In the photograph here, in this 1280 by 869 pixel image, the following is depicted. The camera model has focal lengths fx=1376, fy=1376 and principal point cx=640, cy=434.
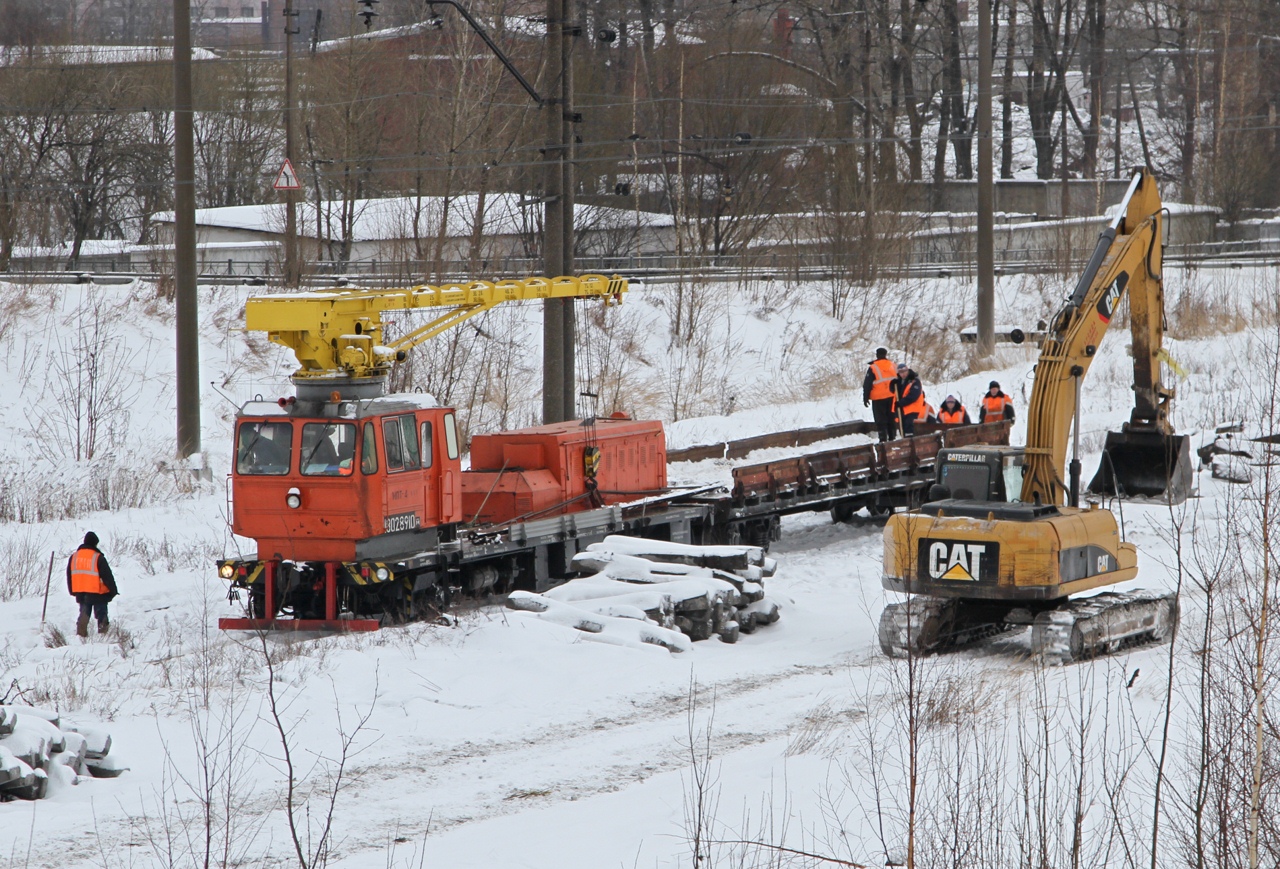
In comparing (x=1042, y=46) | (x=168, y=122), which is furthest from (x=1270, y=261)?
(x=168, y=122)

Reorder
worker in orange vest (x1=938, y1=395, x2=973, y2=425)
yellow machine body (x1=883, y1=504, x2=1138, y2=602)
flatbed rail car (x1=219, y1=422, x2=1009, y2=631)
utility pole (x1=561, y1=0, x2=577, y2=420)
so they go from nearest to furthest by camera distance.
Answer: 1. yellow machine body (x1=883, y1=504, x2=1138, y2=602)
2. flatbed rail car (x1=219, y1=422, x2=1009, y2=631)
3. utility pole (x1=561, y1=0, x2=577, y2=420)
4. worker in orange vest (x1=938, y1=395, x2=973, y2=425)

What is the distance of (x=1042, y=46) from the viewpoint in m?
61.4

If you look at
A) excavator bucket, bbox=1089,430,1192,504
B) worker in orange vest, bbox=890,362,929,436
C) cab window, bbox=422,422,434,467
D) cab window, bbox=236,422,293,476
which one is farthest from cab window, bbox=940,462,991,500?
worker in orange vest, bbox=890,362,929,436

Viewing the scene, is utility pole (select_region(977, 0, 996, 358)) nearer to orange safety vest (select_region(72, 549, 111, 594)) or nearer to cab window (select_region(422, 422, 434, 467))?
cab window (select_region(422, 422, 434, 467))

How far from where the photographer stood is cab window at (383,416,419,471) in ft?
47.4

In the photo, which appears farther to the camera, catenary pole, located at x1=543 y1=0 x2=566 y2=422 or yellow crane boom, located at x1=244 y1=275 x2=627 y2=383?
catenary pole, located at x1=543 y1=0 x2=566 y2=422

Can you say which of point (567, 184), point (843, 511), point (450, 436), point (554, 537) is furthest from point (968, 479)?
point (567, 184)

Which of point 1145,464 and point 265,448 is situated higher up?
point 265,448

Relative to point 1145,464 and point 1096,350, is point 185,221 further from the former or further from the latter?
point 1145,464

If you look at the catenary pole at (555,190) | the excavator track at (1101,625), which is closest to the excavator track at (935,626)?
the excavator track at (1101,625)

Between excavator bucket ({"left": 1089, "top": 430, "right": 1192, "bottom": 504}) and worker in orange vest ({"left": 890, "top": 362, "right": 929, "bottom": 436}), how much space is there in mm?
4312

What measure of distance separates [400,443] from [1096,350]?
7.26 m

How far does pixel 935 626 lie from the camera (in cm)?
1338

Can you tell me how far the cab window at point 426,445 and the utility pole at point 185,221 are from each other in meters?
8.49
